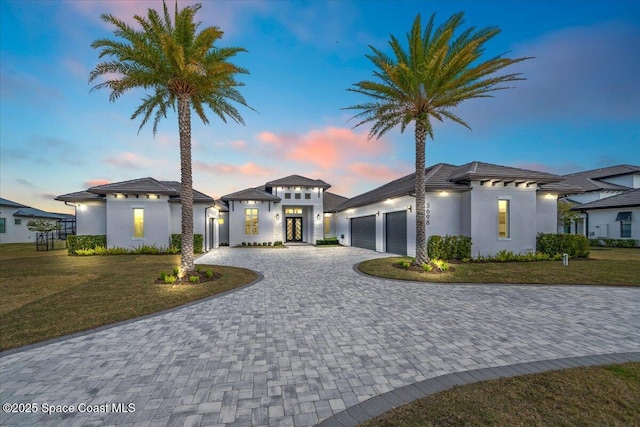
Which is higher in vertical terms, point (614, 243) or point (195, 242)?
point (195, 242)

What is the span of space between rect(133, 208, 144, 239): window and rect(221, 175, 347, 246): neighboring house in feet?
20.9

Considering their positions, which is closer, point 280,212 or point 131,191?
point 131,191

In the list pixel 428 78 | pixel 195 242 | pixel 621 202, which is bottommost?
→ pixel 195 242

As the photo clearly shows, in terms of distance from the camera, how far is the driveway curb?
267cm

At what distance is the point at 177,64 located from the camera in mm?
8664

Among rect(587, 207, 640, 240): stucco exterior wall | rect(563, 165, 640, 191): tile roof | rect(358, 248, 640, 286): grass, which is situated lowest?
rect(358, 248, 640, 286): grass

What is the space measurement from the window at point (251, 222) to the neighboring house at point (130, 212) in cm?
503

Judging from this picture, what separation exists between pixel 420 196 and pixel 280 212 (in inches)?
609

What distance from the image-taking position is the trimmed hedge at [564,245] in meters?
14.6

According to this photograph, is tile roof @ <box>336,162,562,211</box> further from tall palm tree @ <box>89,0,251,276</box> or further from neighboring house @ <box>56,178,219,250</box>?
neighboring house @ <box>56,178,219,250</box>

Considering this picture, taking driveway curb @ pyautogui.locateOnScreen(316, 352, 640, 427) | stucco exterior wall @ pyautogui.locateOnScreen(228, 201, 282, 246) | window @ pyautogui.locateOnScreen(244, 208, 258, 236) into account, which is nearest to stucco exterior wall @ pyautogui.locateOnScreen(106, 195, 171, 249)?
stucco exterior wall @ pyautogui.locateOnScreen(228, 201, 282, 246)

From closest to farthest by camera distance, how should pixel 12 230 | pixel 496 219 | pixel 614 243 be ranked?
pixel 496 219, pixel 614 243, pixel 12 230

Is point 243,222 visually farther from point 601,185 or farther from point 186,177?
point 601,185

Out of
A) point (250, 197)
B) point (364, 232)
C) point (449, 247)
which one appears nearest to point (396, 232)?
point (449, 247)
